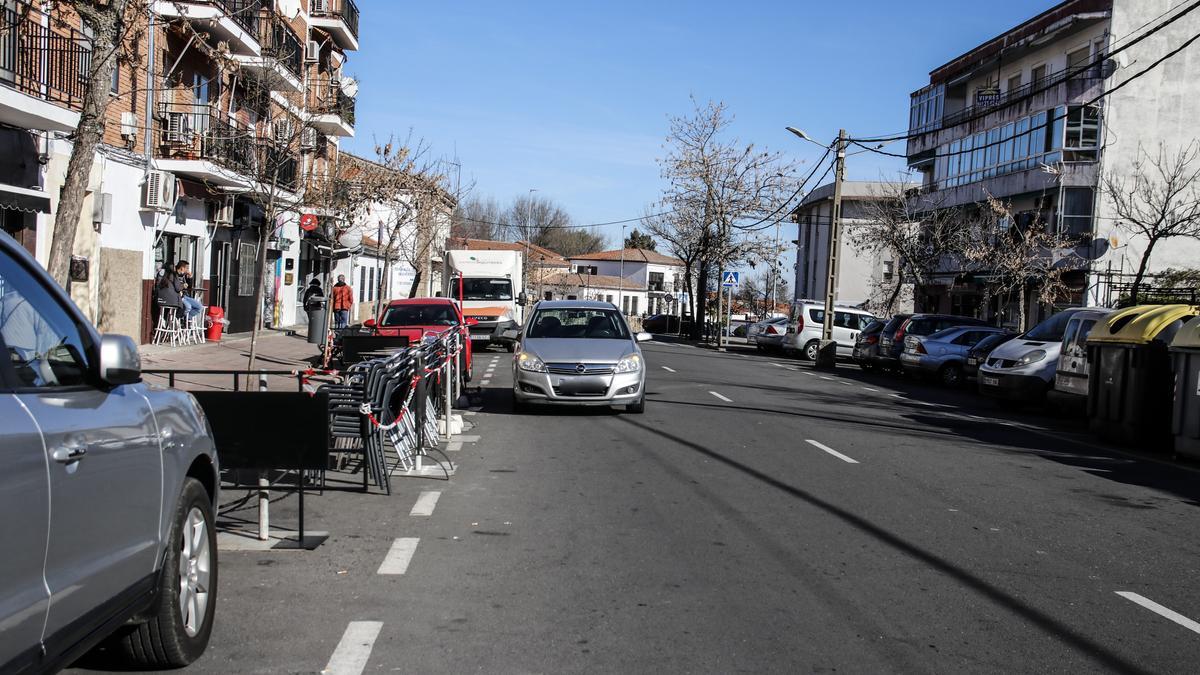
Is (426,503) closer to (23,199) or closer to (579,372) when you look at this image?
(579,372)

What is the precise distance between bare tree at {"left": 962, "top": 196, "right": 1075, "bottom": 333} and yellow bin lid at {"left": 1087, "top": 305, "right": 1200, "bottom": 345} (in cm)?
1981

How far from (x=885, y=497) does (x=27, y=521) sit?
7302 mm

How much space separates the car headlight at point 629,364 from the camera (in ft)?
46.4

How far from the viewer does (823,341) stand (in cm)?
3075

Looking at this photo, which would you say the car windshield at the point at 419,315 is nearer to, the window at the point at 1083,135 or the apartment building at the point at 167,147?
the apartment building at the point at 167,147

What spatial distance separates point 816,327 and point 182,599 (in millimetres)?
32102

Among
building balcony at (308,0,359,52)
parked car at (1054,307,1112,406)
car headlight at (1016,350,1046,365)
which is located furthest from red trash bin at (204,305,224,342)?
parked car at (1054,307,1112,406)

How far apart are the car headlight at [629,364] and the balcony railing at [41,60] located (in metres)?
8.97

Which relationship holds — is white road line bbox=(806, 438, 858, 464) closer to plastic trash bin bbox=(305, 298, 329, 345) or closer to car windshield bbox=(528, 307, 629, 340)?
car windshield bbox=(528, 307, 629, 340)

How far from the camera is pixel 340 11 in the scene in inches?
1543

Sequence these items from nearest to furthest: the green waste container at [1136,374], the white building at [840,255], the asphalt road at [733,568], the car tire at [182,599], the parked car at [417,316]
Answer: the car tire at [182,599]
the asphalt road at [733,568]
the green waste container at [1136,374]
the parked car at [417,316]
the white building at [840,255]

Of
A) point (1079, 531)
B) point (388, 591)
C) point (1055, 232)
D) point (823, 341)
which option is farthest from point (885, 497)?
point (1055, 232)

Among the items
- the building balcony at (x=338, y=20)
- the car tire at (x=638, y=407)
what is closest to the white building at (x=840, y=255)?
the building balcony at (x=338, y=20)

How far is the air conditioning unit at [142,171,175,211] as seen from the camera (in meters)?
21.9
